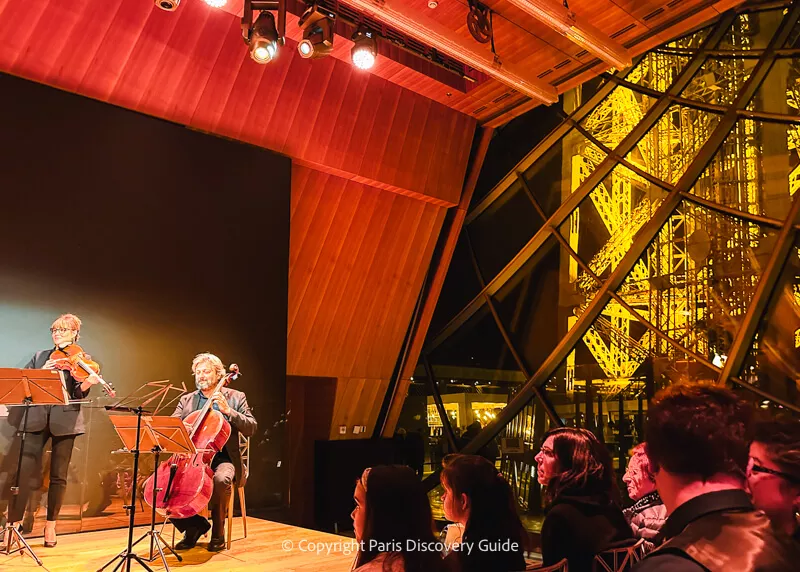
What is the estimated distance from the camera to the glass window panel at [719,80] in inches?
275

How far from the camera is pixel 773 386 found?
623cm

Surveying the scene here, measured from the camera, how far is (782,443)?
73.6 inches

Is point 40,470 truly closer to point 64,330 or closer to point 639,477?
point 64,330

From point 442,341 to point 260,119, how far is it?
13.3ft

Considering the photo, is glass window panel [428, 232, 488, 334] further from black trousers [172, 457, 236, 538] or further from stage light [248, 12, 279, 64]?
black trousers [172, 457, 236, 538]

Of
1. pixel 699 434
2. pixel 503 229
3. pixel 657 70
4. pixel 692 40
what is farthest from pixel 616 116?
pixel 699 434

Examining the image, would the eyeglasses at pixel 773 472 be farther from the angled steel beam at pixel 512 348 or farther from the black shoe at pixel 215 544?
the angled steel beam at pixel 512 348

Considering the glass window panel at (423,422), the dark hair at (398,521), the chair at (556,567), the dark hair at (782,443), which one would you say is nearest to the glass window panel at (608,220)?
the glass window panel at (423,422)

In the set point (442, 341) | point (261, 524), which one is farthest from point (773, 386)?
point (261, 524)

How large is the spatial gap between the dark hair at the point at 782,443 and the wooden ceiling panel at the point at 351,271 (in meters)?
6.43

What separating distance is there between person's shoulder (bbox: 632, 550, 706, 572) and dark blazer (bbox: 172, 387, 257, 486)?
418cm

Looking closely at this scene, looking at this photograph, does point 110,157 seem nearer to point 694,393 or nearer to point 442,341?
point 442,341

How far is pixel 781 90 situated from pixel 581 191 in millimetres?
2322

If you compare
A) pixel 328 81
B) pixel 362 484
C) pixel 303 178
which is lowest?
pixel 362 484
